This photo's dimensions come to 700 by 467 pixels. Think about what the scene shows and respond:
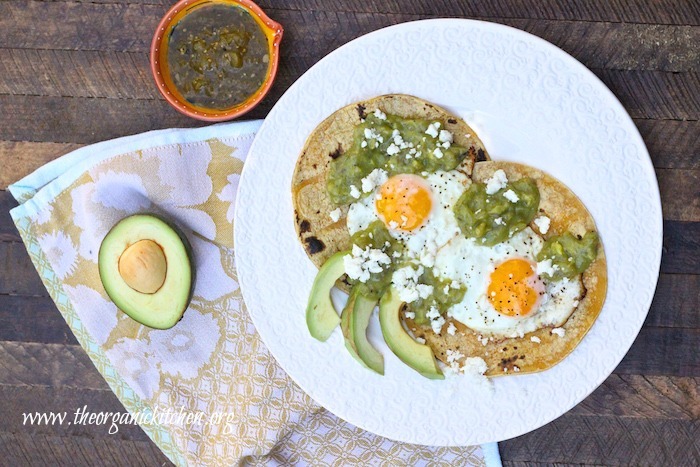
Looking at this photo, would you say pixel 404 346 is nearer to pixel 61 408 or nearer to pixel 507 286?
pixel 507 286

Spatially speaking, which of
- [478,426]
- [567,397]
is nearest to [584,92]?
[567,397]

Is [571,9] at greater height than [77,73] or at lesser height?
lesser

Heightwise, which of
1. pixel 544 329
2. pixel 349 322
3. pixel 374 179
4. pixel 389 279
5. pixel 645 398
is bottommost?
pixel 645 398

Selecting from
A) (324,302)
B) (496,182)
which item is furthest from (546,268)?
(324,302)

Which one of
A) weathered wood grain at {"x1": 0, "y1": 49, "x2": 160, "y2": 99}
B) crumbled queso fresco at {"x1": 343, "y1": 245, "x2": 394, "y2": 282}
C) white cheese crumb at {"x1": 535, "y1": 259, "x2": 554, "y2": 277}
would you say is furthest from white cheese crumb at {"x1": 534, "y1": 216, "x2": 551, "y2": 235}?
weathered wood grain at {"x1": 0, "y1": 49, "x2": 160, "y2": 99}

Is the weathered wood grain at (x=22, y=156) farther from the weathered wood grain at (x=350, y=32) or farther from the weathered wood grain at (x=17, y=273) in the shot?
the weathered wood grain at (x=350, y=32)

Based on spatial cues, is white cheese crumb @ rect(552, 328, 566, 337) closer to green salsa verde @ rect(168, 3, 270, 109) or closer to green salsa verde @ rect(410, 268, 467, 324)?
green salsa verde @ rect(410, 268, 467, 324)
